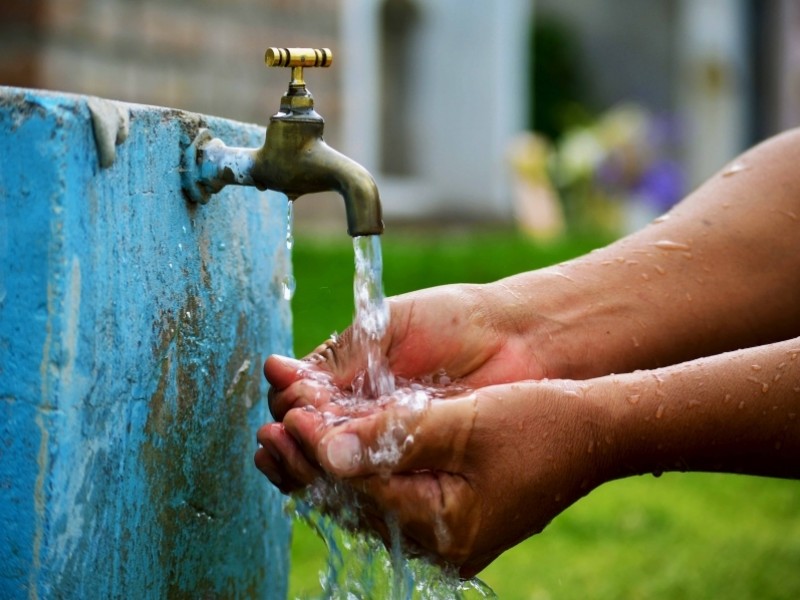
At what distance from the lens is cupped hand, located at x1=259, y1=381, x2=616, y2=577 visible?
4.17 ft

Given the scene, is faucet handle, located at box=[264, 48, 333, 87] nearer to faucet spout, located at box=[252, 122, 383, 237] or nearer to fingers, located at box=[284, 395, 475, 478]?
faucet spout, located at box=[252, 122, 383, 237]

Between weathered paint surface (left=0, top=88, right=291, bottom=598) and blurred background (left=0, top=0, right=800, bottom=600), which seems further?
blurred background (left=0, top=0, right=800, bottom=600)

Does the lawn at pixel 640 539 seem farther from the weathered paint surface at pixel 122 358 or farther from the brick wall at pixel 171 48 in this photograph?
the brick wall at pixel 171 48

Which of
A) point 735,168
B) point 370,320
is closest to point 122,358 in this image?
point 370,320

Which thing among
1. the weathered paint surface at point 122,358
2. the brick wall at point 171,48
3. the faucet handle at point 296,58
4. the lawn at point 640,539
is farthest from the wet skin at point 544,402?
the brick wall at point 171,48

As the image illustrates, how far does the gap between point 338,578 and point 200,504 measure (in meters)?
0.21

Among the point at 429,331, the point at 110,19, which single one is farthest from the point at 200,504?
the point at 110,19

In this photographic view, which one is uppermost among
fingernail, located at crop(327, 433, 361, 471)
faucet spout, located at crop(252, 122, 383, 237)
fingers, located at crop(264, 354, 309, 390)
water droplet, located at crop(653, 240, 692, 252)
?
faucet spout, located at crop(252, 122, 383, 237)

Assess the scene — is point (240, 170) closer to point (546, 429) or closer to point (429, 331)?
point (429, 331)

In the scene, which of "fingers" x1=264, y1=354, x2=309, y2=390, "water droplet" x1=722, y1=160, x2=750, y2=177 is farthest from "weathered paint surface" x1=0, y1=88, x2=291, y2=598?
"water droplet" x1=722, y1=160, x2=750, y2=177

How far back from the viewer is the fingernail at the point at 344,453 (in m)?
1.26

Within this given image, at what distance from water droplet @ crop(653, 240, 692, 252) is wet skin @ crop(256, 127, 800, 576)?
2 centimetres

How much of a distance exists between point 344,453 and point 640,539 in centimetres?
184

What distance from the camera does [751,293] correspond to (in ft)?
6.12
